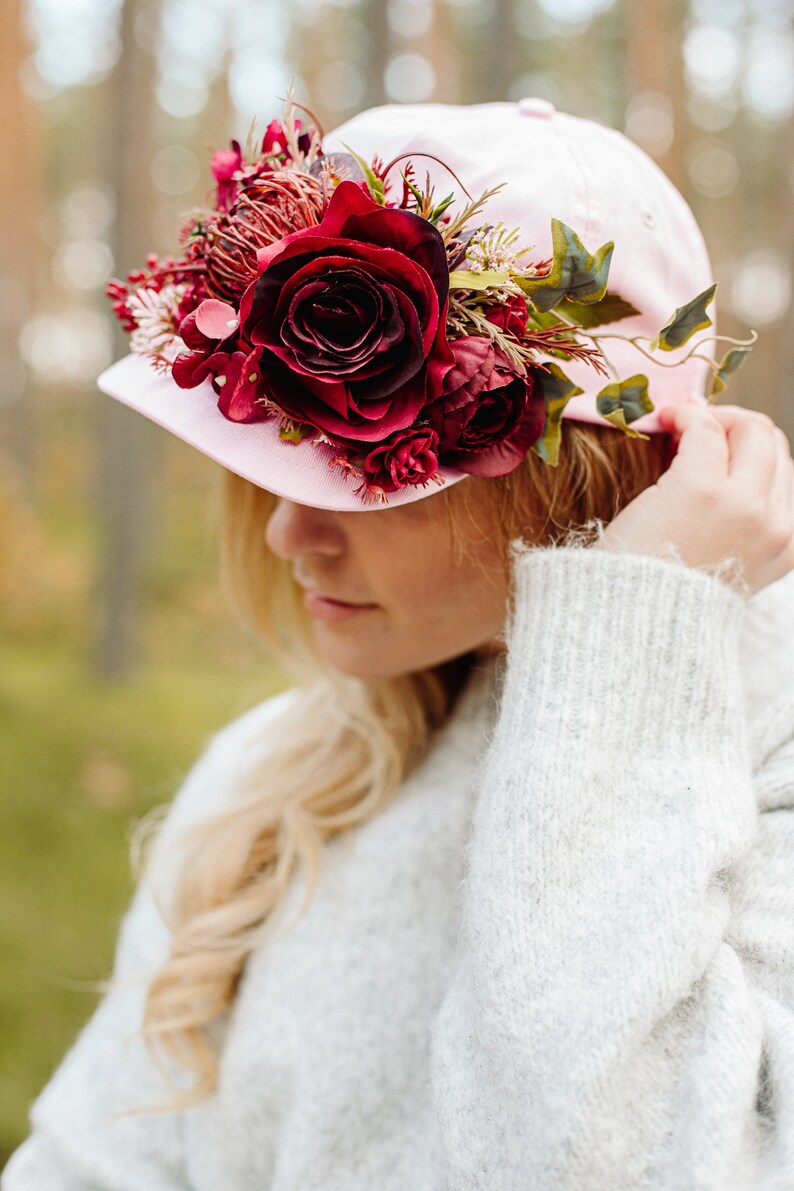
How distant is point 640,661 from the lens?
3.90 ft

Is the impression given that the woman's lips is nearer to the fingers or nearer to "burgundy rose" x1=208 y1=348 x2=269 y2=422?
"burgundy rose" x1=208 y1=348 x2=269 y2=422

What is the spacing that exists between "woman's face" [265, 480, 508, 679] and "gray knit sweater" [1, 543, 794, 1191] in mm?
135

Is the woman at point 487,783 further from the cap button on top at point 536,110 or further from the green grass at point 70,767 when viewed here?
the green grass at point 70,767

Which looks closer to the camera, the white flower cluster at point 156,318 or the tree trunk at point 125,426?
the white flower cluster at point 156,318

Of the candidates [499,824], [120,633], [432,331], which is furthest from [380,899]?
[120,633]

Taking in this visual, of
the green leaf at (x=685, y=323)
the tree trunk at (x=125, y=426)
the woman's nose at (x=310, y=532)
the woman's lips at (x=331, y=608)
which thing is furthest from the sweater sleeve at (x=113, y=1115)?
the tree trunk at (x=125, y=426)

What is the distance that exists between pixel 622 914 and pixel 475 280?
2.39 ft

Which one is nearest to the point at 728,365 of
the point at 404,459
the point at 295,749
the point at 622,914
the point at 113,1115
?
the point at 404,459

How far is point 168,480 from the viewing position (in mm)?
15852

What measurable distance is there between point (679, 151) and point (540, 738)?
7.32m

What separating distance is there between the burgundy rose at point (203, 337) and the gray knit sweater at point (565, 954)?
48 centimetres

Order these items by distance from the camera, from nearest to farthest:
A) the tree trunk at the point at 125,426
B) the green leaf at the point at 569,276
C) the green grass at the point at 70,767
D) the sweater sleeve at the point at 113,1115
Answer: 1. the green leaf at the point at 569,276
2. the sweater sleeve at the point at 113,1115
3. the green grass at the point at 70,767
4. the tree trunk at the point at 125,426

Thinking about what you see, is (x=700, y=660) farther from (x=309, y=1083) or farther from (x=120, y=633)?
(x=120, y=633)

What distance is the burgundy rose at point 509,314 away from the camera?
1143mm
